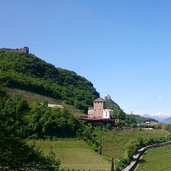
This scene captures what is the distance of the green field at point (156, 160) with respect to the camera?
256ft

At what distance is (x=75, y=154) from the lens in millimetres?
74688

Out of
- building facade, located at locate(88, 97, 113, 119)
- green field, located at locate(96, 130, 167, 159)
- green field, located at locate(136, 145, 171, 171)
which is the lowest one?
green field, located at locate(136, 145, 171, 171)

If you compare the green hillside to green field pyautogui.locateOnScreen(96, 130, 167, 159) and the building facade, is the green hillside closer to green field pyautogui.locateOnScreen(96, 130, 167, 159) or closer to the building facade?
the building facade

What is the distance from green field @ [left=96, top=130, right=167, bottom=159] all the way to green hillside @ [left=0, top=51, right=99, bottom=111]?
1201 inches

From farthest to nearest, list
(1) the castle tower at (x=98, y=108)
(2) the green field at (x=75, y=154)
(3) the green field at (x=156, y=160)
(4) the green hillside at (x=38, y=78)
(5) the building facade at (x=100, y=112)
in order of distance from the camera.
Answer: (4) the green hillside at (x=38, y=78) → (1) the castle tower at (x=98, y=108) → (5) the building facade at (x=100, y=112) → (3) the green field at (x=156, y=160) → (2) the green field at (x=75, y=154)

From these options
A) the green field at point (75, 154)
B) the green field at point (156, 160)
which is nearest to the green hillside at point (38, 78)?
the green field at point (156, 160)

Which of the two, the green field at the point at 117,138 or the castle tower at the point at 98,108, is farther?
the castle tower at the point at 98,108

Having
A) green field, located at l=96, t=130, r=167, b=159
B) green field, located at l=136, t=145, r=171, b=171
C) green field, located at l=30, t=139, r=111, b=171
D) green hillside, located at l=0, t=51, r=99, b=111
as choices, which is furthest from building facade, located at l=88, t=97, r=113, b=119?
green field, located at l=30, t=139, r=111, b=171

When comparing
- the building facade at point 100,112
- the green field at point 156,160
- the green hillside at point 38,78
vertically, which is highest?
the green hillside at point 38,78

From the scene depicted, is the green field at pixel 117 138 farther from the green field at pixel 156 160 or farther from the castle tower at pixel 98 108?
the castle tower at pixel 98 108

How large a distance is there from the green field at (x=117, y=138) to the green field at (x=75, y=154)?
827 cm

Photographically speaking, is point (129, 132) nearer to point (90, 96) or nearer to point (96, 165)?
point (96, 165)

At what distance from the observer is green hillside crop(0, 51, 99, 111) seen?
135 metres

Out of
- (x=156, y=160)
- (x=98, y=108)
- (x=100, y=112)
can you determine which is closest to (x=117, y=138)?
(x=156, y=160)
